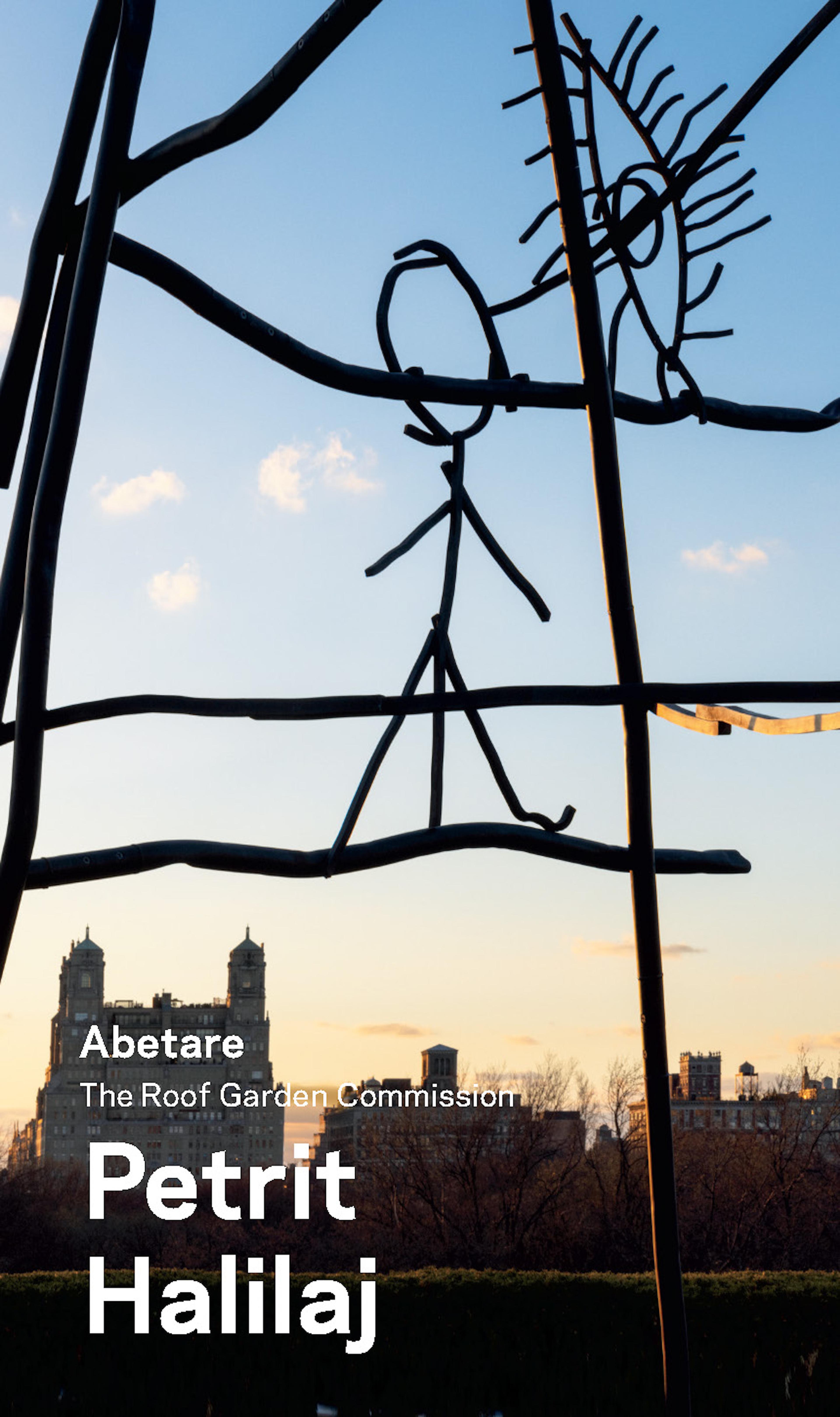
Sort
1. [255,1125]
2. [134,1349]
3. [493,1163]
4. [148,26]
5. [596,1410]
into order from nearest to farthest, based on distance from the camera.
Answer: [148,26], [596,1410], [134,1349], [493,1163], [255,1125]

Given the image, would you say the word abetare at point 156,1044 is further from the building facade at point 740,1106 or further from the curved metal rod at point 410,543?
the curved metal rod at point 410,543

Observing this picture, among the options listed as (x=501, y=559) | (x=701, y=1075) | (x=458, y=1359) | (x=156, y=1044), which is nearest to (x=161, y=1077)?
(x=156, y=1044)

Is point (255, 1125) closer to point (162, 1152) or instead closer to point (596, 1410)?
point (162, 1152)

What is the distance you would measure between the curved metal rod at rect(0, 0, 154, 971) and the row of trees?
71.2 feet

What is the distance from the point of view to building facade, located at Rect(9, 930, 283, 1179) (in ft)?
308

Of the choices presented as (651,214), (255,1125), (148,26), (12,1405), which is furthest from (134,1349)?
(255,1125)

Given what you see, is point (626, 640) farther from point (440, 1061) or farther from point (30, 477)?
point (440, 1061)

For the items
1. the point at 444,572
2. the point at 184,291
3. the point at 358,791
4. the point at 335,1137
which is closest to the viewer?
the point at 184,291

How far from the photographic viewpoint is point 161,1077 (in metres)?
98.9

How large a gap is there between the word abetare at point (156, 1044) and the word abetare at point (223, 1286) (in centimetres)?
7393

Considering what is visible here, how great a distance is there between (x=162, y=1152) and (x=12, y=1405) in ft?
312

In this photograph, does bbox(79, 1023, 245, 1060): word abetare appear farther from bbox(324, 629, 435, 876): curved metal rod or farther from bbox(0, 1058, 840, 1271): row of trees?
bbox(324, 629, 435, 876): curved metal rod

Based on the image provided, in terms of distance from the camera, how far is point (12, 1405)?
18.5 feet

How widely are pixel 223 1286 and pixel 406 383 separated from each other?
4.00 meters
